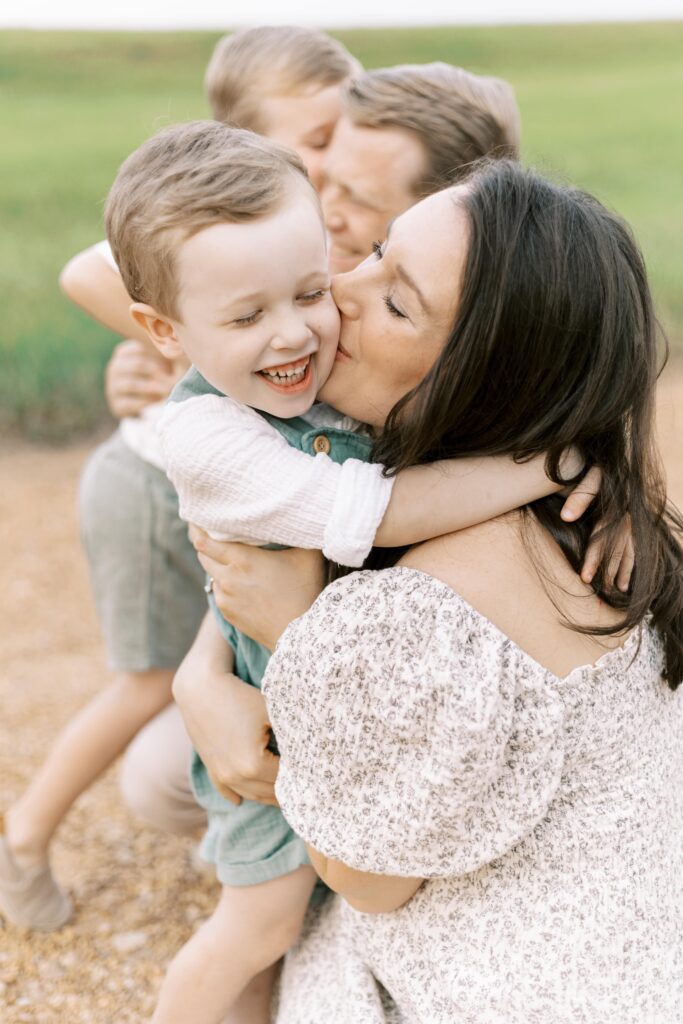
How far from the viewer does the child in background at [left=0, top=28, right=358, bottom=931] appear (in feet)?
11.0

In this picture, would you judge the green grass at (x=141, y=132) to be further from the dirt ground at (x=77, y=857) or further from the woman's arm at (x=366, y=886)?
the dirt ground at (x=77, y=857)

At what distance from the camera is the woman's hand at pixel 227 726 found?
7.79 feet

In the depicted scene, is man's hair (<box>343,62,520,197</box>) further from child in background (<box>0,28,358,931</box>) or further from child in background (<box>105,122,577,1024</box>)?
child in background (<box>105,122,577,1024</box>)

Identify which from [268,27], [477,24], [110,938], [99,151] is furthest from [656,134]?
[110,938]

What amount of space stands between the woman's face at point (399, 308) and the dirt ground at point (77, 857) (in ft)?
2.70

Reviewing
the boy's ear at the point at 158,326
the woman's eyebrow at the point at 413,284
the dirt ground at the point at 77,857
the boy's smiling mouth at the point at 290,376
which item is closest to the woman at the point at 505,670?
the woman's eyebrow at the point at 413,284

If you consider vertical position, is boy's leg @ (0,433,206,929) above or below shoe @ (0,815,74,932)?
above

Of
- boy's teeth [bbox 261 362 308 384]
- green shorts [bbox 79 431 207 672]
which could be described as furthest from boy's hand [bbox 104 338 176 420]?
boy's teeth [bbox 261 362 308 384]

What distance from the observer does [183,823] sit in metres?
3.46

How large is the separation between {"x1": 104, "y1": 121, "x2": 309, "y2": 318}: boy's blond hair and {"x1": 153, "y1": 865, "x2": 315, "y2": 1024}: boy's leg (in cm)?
129

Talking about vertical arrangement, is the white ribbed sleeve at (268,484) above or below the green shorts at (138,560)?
above

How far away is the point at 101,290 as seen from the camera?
3262mm

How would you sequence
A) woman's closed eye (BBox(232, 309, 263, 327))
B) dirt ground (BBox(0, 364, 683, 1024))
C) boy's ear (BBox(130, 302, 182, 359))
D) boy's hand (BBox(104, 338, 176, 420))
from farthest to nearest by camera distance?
boy's hand (BBox(104, 338, 176, 420)) < dirt ground (BBox(0, 364, 683, 1024)) < boy's ear (BBox(130, 302, 182, 359)) < woman's closed eye (BBox(232, 309, 263, 327))

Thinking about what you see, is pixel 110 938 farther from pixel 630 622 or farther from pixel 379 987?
pixel 630 622
